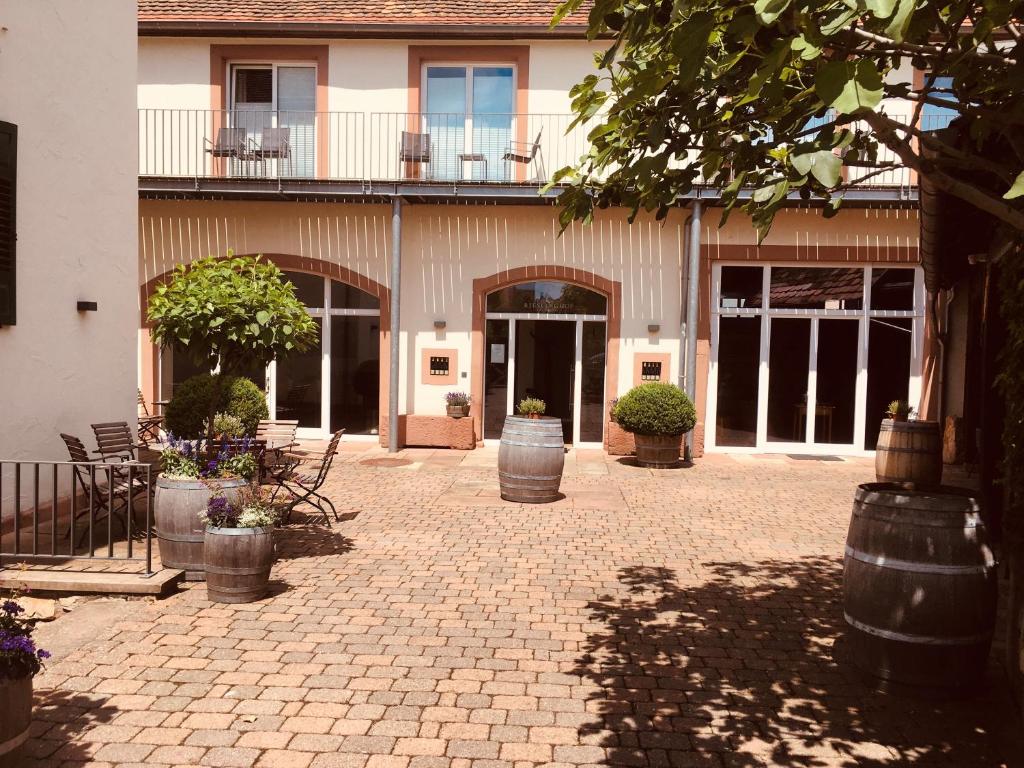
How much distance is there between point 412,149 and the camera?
13.0 metres

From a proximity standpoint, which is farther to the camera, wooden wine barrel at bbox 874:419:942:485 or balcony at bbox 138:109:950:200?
balcony at bbox 138:109:950:200

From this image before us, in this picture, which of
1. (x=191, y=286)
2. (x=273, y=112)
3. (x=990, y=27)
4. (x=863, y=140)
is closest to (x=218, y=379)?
(x=191, y=286)

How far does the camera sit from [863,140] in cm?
414

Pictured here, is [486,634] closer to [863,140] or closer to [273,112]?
[863,140]

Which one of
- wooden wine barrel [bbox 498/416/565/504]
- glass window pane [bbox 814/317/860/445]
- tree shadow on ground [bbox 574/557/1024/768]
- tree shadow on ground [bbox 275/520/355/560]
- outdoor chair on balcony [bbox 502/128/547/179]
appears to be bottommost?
tree shadow on ground [bbox 574/557/1024/768]

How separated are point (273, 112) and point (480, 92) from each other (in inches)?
138

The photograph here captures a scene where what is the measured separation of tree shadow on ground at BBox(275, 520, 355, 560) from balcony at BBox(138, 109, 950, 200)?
720cm

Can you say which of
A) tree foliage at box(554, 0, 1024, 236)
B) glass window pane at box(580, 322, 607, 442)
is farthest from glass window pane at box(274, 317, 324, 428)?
tree foliage at box(554, 0, 1024, 236)

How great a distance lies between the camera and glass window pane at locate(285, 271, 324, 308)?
44.4 ft

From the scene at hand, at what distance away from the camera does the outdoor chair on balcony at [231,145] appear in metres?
13.0

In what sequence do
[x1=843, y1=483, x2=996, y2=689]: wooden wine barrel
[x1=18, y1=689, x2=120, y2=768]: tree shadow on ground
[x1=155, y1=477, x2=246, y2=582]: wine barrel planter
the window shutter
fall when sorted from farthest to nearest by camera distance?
the window shutter < [x1=155, y1=477, x2=246, y2=582]: wine barrel planter < [x1=843, y1=483, x2=996, y2=689]: wooden wine barrel < [x1=18, y1=689, x2=120, y2=768]: tree shadow on ground

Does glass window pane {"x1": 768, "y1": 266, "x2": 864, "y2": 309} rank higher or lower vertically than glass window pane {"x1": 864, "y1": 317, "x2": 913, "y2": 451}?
higher

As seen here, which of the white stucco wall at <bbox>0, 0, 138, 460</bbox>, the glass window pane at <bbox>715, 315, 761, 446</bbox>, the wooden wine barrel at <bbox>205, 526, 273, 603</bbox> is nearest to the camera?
the wooden wine barrel at <bbox>205, 526, 273, 603</bbox>

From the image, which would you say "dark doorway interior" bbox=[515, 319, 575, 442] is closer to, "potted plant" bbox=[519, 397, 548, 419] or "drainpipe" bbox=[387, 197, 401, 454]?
"drainpipe" bbox=[387, 197, 401, 454]
